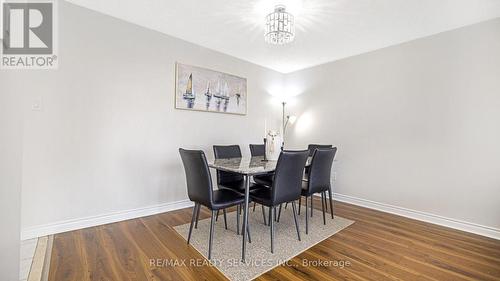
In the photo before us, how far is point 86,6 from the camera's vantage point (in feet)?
7.43

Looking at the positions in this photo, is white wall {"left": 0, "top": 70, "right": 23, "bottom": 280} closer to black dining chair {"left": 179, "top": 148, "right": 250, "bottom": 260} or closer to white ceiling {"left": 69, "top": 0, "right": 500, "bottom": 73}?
black dining chair {"left": 179, "top": 148, "right": 250, "bottom": 260}

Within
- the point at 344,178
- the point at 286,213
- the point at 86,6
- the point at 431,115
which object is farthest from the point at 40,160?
the point at 431,115

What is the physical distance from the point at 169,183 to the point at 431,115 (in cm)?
334

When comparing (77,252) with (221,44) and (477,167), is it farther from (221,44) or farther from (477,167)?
(477,167)

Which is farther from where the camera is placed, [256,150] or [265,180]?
[256,150]

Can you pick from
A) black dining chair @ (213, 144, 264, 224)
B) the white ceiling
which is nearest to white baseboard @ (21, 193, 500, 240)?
black dining chair @ (213, 144, 264, 224)

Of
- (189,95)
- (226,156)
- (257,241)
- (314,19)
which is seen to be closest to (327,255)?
(257,241)

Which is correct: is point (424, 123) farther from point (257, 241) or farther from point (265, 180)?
point (257, 241)

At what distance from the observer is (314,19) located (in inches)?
93.7

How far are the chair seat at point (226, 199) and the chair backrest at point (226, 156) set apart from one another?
44 cm

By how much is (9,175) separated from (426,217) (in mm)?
3649

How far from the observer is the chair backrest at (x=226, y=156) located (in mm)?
2594

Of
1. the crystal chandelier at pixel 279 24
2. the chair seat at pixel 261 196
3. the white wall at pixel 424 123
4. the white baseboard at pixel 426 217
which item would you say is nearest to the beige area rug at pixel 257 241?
the chair seat at pixel 261 196

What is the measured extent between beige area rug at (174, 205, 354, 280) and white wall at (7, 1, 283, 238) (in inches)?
34.4
